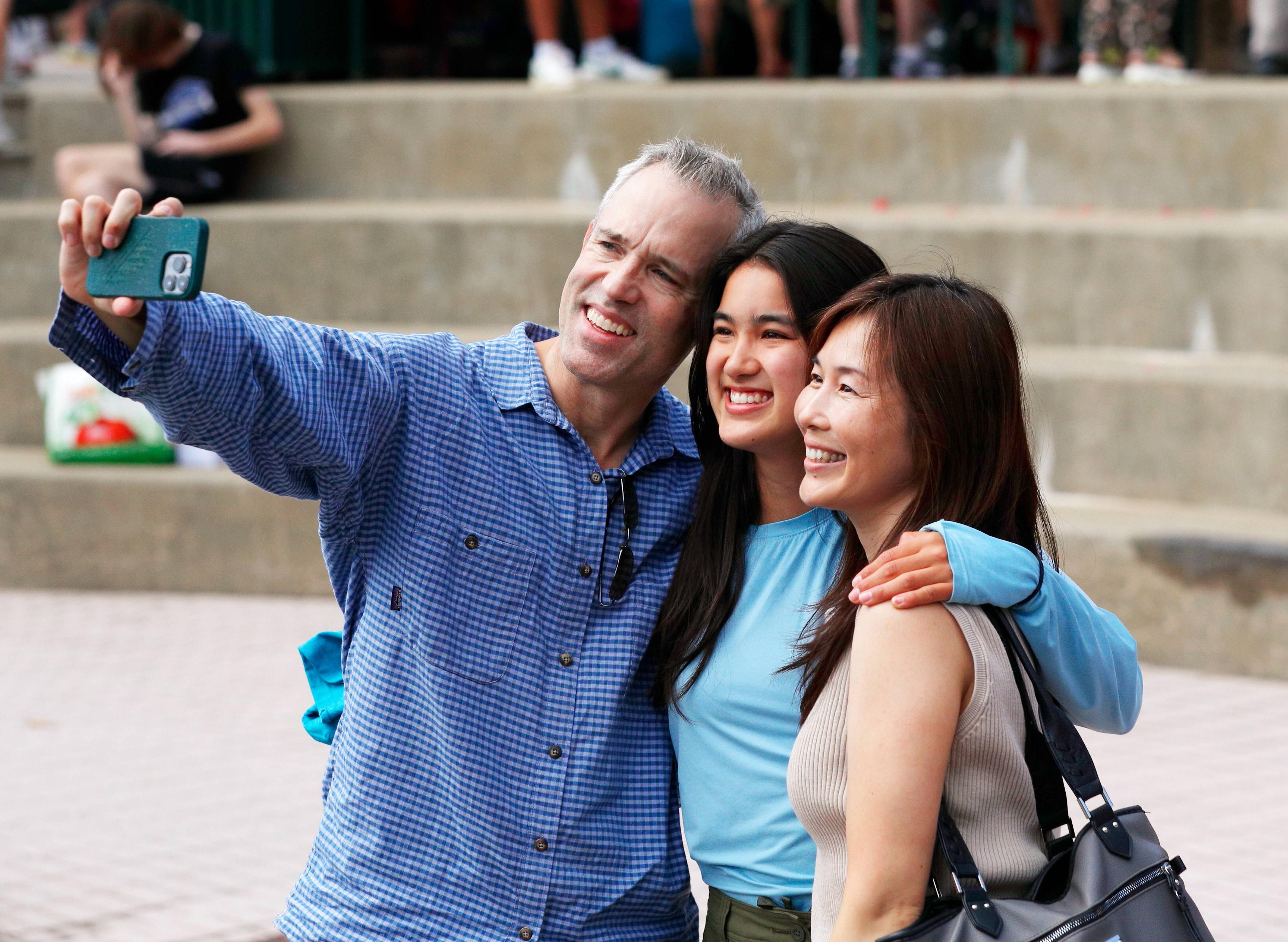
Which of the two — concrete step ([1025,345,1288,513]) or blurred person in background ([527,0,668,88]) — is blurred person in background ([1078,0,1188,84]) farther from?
blurred person in background ([527,0,668,88])

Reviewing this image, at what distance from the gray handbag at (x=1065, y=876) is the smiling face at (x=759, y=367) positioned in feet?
1.81

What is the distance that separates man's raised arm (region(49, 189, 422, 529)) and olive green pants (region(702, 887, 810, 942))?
2.47 feet

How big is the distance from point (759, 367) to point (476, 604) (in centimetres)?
52

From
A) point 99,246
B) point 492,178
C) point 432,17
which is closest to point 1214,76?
point 492,178

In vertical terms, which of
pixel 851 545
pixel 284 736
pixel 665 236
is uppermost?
pixel 665 236

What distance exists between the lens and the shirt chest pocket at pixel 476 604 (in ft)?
7.80

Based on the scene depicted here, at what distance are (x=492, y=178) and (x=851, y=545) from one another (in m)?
7.42

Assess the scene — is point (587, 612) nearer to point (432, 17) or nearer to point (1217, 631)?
point (1217, 631)

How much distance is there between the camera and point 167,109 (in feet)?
30.3

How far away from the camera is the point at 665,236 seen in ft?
8.56

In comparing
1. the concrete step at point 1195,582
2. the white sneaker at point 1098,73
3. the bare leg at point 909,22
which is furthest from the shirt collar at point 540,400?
the bare leg at point 909,22

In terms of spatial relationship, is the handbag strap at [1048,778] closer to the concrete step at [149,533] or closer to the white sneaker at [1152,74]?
the concrete step at [149,533]

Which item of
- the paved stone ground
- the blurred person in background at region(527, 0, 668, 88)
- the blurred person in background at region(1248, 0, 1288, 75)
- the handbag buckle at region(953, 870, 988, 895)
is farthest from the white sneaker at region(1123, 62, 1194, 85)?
the handbag buckle at region(953, 870, 988, 895)

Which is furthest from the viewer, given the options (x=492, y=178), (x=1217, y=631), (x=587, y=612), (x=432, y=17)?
(x=432, y=17)
